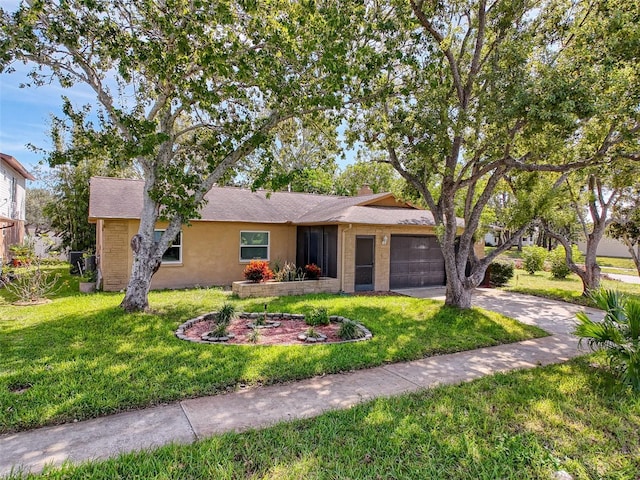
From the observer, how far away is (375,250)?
45.2 feet


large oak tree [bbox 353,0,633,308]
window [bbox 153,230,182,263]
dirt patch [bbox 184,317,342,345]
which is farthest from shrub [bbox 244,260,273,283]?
large oak tree [bbox 353,0,633,308]

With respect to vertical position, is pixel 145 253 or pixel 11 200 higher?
pixel 11 200

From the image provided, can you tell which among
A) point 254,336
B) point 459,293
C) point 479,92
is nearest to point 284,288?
point 254,336

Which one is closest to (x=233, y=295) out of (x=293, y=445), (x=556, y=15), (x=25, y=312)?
(x=25, y=312)

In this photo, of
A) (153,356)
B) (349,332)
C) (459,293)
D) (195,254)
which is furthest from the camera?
(195,254)

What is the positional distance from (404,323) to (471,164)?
4.54m

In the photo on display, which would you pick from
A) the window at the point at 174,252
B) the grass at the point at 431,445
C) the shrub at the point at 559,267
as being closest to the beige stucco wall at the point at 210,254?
the window at the point at 174,252

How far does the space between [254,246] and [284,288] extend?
3241mm

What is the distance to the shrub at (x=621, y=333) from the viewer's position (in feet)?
16.8

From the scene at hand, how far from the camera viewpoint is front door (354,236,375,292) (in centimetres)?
1356

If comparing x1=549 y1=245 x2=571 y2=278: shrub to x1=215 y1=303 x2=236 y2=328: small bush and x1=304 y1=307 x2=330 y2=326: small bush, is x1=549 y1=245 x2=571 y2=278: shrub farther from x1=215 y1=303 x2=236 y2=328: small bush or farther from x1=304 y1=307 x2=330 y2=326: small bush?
x1=215 y1=303 x2=236 y2=328: small bush

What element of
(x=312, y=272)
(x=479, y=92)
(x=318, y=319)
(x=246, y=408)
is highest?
(x=479, y=92)

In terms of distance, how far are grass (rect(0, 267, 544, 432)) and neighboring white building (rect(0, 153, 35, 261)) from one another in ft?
33.9

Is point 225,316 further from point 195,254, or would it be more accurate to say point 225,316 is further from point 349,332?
point 195,254
